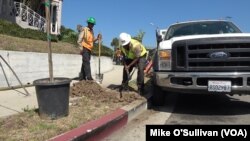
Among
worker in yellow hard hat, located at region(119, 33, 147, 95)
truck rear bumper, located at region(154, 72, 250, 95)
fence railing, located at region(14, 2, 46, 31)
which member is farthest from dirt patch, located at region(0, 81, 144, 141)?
fence railing, located at region(14, 2, 46, 31)

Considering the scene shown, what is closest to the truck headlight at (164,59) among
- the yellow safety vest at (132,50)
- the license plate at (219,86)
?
the license plate at (219,86)

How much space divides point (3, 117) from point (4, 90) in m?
3.45

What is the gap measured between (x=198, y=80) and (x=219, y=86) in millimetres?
415

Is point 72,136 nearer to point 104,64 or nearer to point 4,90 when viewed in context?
point 4,90

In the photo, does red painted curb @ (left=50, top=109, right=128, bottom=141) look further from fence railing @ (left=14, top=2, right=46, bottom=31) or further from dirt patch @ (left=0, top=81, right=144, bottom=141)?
fence railing @ (left=14, top=2, right=46, bottom=31)

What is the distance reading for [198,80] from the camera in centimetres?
811

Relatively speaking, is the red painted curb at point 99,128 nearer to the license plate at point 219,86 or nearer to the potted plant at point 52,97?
the potted plant at point 52,97

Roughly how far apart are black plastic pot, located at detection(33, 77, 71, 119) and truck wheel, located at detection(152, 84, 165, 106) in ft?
9.07

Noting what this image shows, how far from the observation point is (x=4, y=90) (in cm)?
1051

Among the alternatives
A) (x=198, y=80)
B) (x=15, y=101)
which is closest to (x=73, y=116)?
(x=15, y=101)

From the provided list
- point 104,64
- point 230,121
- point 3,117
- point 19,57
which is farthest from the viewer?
point 104,64

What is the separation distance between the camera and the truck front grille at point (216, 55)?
7949mm

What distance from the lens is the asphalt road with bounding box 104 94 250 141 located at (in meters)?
7.36

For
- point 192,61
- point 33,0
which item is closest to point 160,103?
point 192,61
